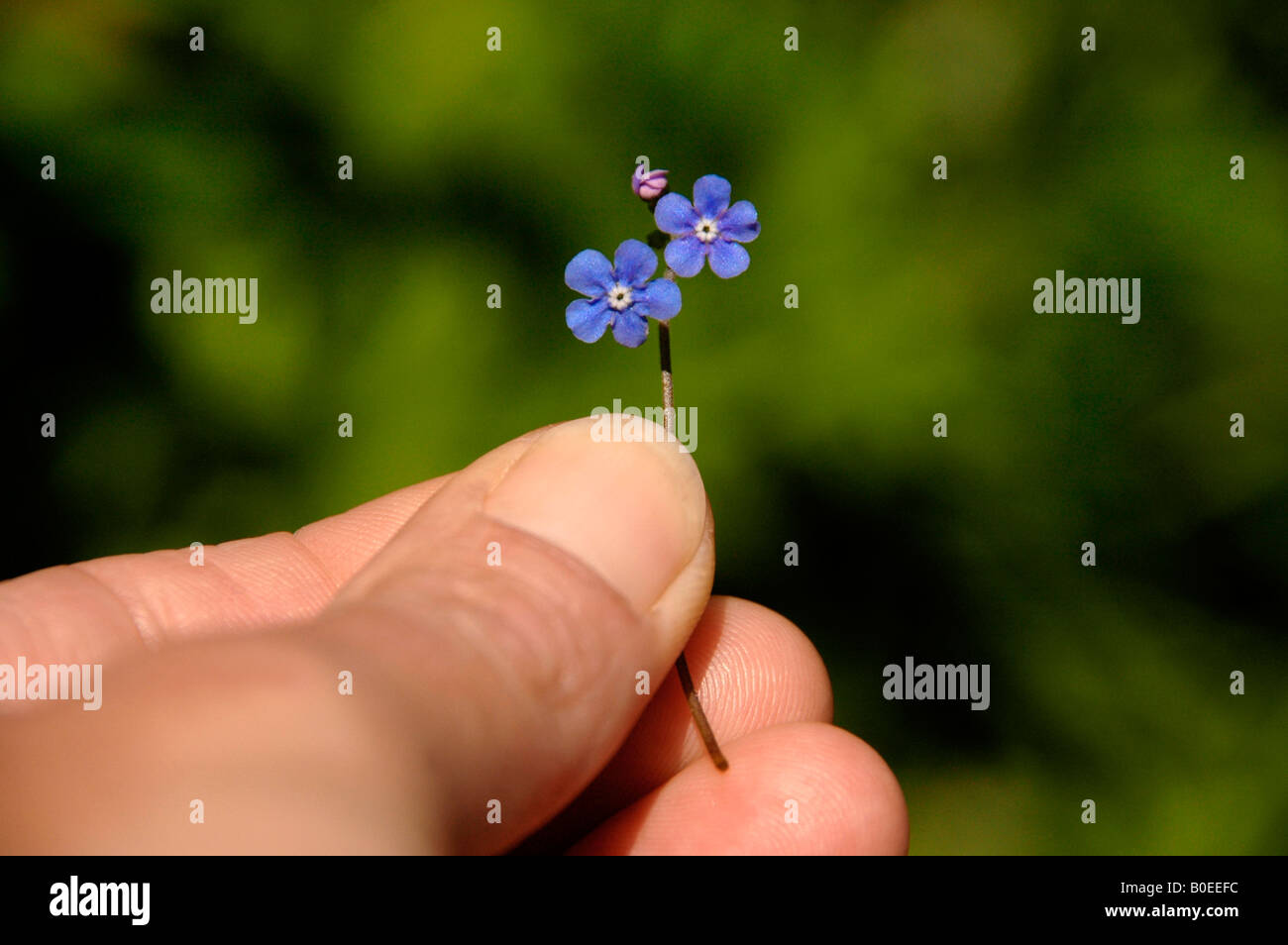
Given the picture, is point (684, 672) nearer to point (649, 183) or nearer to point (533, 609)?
point (533, 609)

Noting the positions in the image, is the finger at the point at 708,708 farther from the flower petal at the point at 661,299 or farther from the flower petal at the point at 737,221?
the flower petal at the point at 737,221

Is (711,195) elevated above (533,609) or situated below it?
above

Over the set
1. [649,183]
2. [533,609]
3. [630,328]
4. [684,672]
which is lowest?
[684,672]

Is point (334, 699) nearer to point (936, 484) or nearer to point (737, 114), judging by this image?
point (936, 484)

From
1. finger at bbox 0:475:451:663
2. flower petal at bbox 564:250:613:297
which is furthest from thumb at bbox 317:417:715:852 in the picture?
finger at bbox 0:475:451:663

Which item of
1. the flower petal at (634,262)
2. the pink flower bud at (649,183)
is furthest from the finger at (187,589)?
the pink flower bud at (649,183)

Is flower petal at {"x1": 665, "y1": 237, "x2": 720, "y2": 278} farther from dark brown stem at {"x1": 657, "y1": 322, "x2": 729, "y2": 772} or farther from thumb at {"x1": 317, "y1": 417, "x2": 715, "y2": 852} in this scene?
thumb at {"x1": 317, "y1": 417, "x2": 715, "y2": 852}

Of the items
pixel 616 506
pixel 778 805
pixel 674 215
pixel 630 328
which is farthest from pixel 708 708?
pixel 674 215

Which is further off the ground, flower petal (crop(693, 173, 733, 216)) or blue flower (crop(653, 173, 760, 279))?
flower petal (crop(693, 173, 733, 216))
